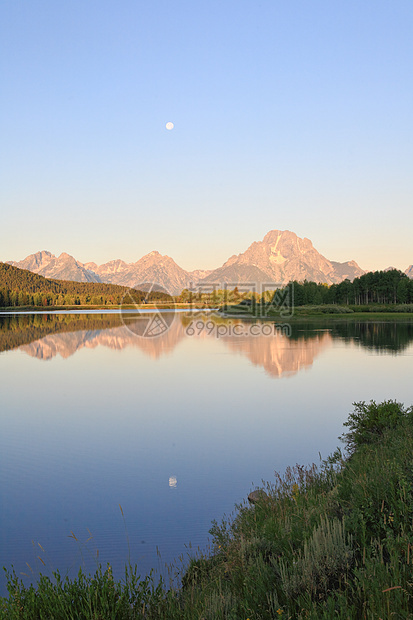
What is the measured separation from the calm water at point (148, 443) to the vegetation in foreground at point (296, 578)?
200 centimetres

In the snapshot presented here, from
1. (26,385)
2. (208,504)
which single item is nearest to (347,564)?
(208,504)

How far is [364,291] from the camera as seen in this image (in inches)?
5635

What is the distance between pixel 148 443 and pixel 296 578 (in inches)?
419

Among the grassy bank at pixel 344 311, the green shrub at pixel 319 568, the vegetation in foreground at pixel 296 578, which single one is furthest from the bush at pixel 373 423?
the grassy bank at pixel 344 311

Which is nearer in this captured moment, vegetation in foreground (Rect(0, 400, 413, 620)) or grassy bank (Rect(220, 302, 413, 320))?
vegetation in foreground (Rect(0, 400, 413, 620))

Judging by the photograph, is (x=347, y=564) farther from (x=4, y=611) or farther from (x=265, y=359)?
(x=265, y=359)

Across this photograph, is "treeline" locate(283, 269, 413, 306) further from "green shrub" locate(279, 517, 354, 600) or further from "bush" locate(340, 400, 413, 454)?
"green shrub" locate(279, 517, 354, 600)

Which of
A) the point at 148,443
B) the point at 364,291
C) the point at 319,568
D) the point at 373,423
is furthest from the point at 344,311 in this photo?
the point at 319,568

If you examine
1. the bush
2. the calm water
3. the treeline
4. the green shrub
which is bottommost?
the calm water

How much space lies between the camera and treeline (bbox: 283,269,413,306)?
12988 centimetres

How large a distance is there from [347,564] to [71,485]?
27.2ft

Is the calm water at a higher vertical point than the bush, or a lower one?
lower

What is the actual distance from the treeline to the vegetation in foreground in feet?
430

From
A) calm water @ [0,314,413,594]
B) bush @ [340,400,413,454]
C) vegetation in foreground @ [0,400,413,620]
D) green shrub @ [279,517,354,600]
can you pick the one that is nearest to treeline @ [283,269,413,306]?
calm water @ [0,314,413,594]
